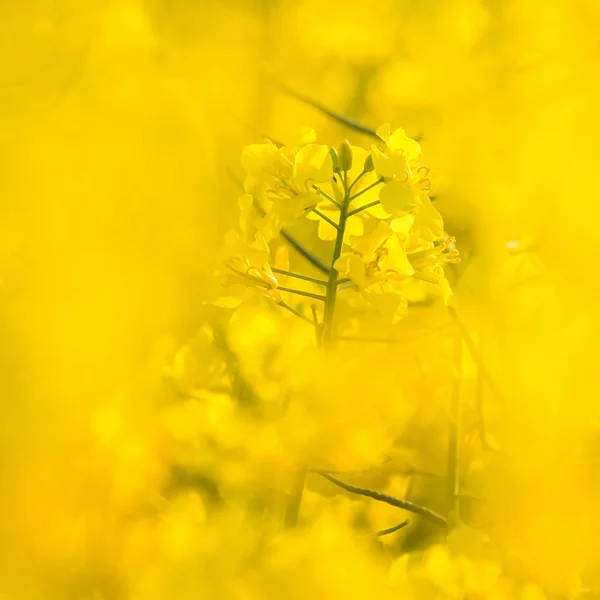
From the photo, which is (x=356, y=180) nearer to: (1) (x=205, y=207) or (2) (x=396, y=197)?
(2) (x=396, y=197)

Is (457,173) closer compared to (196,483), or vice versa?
(196,483)

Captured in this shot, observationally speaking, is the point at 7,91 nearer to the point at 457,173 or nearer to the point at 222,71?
the point at 222,71

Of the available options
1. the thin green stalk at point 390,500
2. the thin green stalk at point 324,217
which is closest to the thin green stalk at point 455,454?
the thin green stalk at point 390,500

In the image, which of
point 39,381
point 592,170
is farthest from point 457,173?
point 39,381

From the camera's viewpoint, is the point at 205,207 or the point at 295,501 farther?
the point at 205,207

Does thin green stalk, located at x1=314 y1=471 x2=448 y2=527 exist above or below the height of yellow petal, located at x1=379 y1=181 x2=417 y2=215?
below

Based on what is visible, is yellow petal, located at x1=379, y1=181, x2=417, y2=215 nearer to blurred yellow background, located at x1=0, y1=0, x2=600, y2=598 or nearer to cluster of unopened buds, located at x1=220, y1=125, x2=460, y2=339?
cluster of unopened buds, located at x1=220, y1=125, x2=460, y2=339

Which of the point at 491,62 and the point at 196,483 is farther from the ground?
the point at 491,62

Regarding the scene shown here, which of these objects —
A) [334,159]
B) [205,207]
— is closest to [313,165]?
[334,159]

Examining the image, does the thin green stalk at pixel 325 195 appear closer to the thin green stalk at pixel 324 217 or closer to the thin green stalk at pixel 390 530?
the thin green stalk at pixel 324 217

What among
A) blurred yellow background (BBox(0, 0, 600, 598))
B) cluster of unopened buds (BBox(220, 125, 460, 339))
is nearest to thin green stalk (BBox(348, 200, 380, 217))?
cluster of unopened buds (BBox(220, 125, 460, 339))

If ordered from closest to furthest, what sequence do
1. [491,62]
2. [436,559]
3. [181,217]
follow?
[436,559], [181,217], [491,62]
